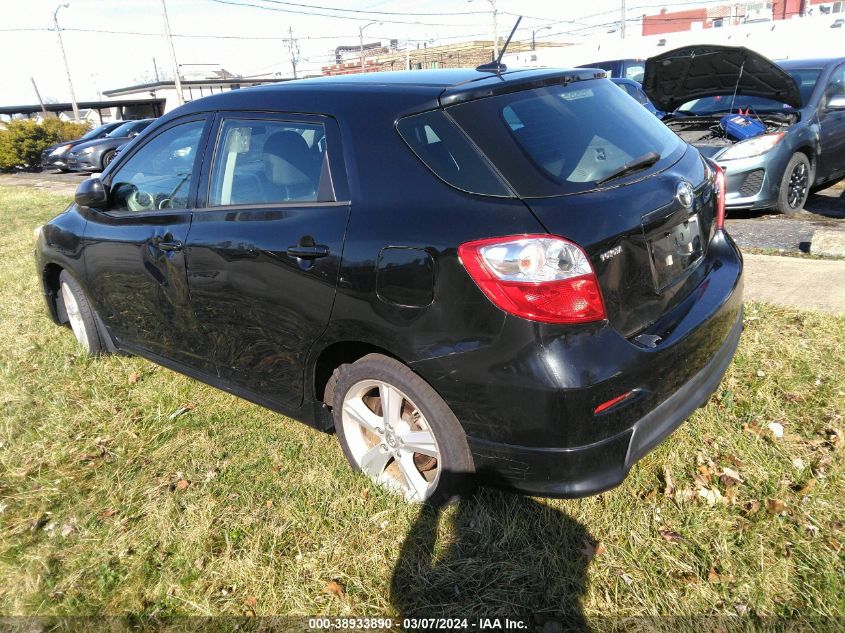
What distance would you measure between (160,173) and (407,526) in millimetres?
2457

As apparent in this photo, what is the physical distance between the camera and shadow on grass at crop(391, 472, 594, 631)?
2.34 metres

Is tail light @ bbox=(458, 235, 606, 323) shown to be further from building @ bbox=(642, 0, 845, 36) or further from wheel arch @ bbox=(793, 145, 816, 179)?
building @ bbox=(642, 0, 845, 36)

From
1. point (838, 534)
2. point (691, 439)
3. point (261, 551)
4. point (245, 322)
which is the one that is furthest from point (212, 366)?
point (838, 534)

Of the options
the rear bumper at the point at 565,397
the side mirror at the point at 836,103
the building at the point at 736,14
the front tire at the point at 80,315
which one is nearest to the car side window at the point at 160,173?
the front tire at the point at 80,315

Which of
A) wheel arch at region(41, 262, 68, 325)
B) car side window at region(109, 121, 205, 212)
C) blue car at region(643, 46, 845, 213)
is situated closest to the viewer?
car side window at region(109, 121, 205, 212)

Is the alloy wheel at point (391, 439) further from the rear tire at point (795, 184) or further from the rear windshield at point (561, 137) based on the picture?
the rear tire at point (795, 184)

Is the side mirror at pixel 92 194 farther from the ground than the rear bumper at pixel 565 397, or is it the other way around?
the side mirror at pixel 92 194

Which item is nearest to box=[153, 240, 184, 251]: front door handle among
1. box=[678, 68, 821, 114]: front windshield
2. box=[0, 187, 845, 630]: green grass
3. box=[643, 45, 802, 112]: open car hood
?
box=[0, 187, 845, 630]: green grass

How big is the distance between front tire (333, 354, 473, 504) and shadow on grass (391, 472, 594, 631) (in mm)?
150

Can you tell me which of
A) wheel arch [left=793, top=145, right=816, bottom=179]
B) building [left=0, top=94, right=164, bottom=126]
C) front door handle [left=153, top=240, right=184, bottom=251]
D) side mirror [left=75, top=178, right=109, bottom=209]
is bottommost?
building [left=0, top=94, right=164, bottom=126]

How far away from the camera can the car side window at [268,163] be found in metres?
2.86

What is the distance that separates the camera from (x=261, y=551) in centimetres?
271

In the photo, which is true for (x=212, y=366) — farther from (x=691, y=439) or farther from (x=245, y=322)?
(x=691, y=439)

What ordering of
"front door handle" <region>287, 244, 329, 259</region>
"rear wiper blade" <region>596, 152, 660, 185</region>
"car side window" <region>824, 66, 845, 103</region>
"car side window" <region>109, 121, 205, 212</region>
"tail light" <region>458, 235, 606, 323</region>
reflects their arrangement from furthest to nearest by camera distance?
"car side window" <region>824, 66, 845, 103</region>, "car side window" <region>109, 121, 205, 212</region>, "front door handle" <region>287, 244, 329, 259</region>, "rear wiper blade" <region>596, 152, 660, 185</region>, "tail light" <region>458, 235, 606, 323</region>
